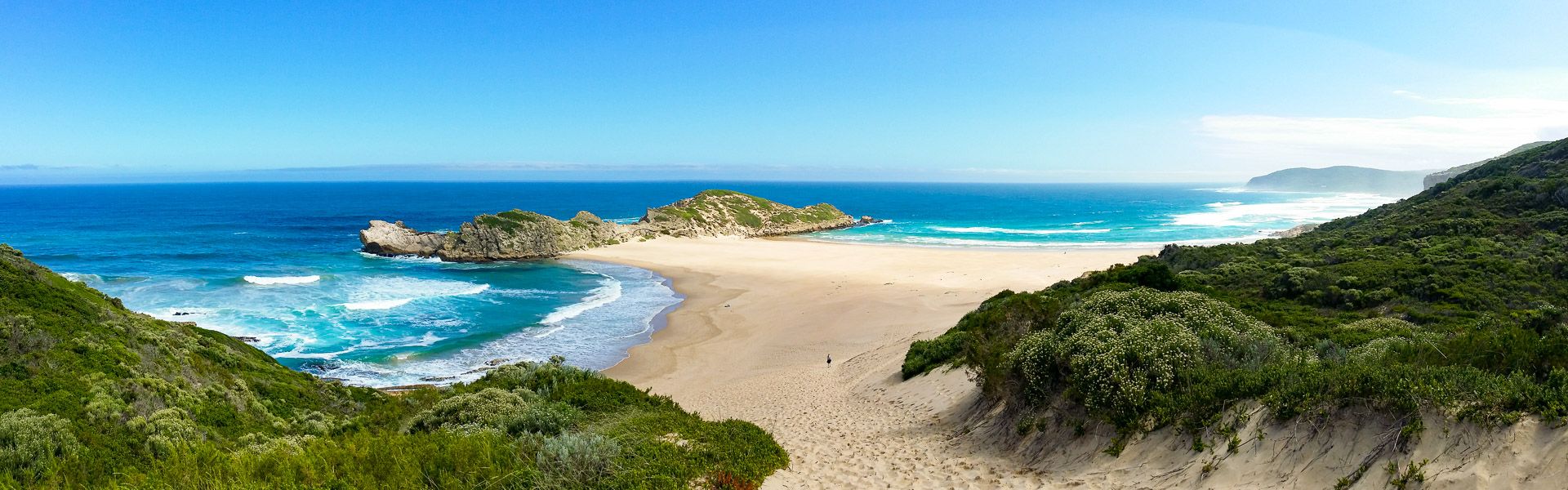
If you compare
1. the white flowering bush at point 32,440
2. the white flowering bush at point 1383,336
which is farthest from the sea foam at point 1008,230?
the white flowering bush at point 32,440

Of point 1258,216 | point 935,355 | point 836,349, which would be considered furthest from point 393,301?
point 1258,216

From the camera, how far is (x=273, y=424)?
394 inches

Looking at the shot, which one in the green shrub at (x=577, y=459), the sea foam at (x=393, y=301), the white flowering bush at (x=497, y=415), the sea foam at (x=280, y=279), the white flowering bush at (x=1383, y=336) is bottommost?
the sea foam at (x=393, y=301)

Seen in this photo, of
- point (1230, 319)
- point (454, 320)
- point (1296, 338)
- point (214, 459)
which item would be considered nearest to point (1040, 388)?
point (1230, 319)

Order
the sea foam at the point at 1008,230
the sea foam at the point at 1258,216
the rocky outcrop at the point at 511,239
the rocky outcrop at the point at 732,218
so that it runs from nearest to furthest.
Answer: the rocky outcrop at the point at 511,239 < the rocky outcrop at the point at 732,218 < the sea foam at the point at 1008,230 < the sea foam at the point at 1258,216

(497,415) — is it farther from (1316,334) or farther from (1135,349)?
(1316,334)

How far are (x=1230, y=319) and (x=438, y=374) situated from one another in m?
20.6

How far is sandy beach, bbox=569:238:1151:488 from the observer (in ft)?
31.3

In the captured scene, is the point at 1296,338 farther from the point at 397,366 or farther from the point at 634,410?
the point at 397,366

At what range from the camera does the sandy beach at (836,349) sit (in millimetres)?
9539

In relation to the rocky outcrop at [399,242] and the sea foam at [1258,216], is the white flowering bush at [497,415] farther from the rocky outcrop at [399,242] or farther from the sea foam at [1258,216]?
the sea foam at [1258,216]

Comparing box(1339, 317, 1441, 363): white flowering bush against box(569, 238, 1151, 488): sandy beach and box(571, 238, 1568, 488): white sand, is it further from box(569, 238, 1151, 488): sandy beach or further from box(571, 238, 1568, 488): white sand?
box(569, 238, 1151, 488): sandy beach

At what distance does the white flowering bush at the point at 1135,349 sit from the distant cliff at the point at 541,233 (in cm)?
4776

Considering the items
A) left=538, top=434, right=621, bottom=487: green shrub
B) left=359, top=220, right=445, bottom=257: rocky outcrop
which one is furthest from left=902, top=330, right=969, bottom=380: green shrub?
left=359, top=220, right=445, bottom=257: rocky outcrop
